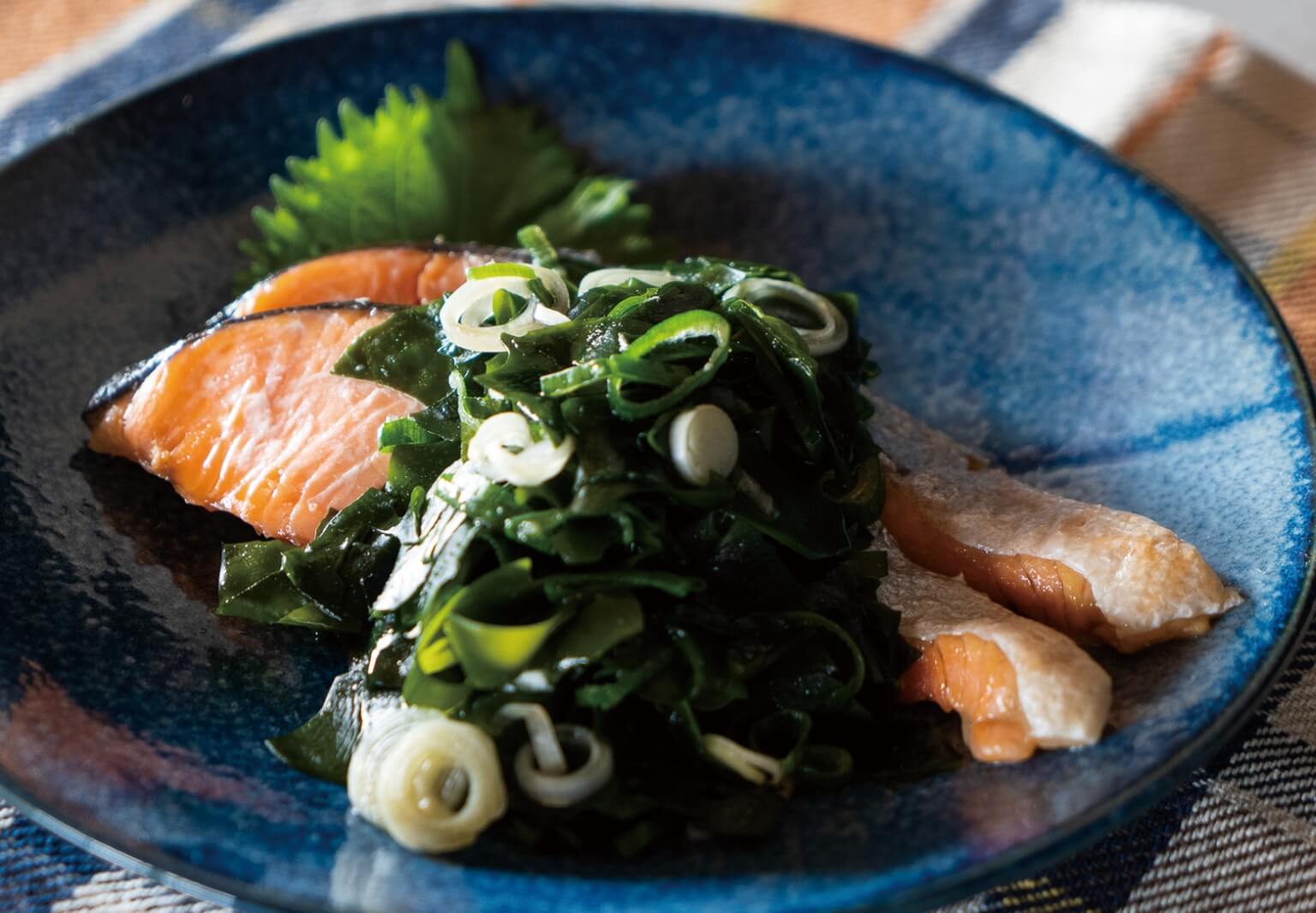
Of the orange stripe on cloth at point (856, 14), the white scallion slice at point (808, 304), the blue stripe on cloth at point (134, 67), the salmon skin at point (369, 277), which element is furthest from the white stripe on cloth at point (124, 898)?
the orange stripe on cloth at point (856, 14)

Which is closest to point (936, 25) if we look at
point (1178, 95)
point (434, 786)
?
point (1178, 95)

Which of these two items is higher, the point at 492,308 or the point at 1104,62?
the point at 492,308

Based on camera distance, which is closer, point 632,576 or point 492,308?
point 632,576

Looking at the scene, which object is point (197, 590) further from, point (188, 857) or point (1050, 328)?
point (1050, 328)

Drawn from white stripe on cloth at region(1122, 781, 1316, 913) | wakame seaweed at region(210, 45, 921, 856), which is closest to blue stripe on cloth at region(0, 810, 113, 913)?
wakame seaweed at region(210, 45, 921, 856)

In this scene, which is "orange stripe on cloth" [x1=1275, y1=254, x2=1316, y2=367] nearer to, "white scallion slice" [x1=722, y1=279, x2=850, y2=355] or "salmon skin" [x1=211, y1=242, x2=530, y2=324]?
"white scallion slice" [x1=722, y1=279, x2=850, y2=355]

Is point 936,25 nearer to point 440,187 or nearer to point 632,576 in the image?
point 440,187
